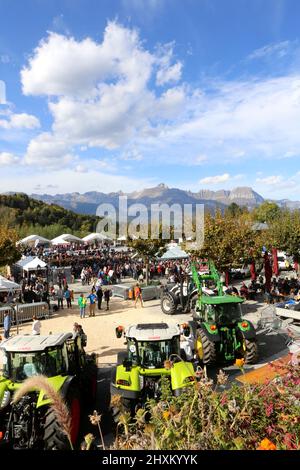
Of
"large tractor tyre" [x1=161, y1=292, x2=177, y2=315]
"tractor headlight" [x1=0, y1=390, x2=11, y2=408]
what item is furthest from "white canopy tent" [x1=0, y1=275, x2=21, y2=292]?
"tractor headlight" [x1=0, y1=390, x2=11, y2=408]

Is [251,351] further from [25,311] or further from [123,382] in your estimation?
[25,311]

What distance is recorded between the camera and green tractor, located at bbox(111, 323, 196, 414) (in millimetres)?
5953

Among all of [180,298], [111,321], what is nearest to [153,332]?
[111,321]

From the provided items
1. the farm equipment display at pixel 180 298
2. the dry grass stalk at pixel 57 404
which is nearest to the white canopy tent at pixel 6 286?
the farm equipment display at pixel 180 298

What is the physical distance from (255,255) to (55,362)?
1501 cm

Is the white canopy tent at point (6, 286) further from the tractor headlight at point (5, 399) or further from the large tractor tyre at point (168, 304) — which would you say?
the tractor headlight at point (5, 399)

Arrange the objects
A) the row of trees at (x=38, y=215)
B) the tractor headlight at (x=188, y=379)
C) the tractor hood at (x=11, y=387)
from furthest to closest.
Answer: the row of trees at (x=38, y=215) < the tractor headlight at (x=188, y=379) < the tractor hood at (x=11, y=387)

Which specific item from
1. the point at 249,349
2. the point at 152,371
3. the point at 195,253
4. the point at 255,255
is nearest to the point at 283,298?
the point at 255,255

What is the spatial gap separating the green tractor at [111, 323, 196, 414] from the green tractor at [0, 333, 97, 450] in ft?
2.57

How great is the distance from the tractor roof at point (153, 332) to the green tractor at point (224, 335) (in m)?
2.11

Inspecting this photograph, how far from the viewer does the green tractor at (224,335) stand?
900cm

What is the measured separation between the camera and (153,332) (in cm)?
690

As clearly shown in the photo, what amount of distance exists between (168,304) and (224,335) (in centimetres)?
644
